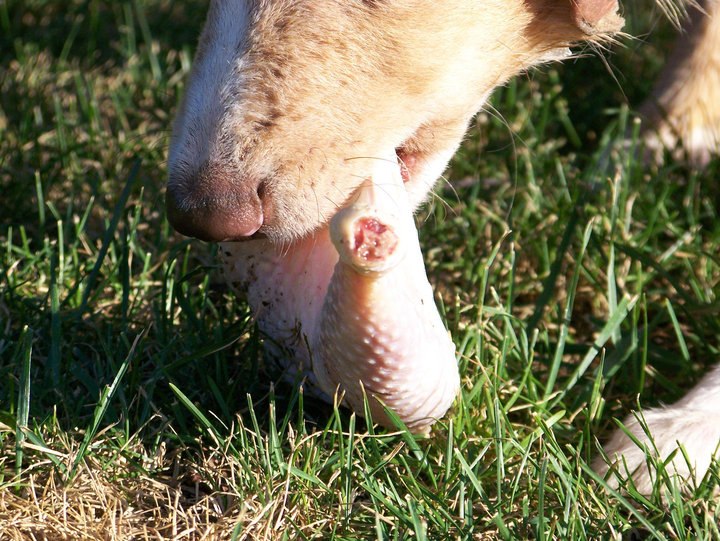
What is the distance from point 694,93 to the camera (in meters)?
3.49

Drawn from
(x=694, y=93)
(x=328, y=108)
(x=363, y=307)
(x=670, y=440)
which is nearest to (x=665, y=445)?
(x=670, y=440)

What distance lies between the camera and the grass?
5.80ft

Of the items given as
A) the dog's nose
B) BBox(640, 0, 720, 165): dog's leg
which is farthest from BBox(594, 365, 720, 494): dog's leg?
BBox(640, 0, 720, 165): dog's leg

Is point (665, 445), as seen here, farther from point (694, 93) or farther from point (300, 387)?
point (694, 93)

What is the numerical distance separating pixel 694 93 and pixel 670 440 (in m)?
1.94

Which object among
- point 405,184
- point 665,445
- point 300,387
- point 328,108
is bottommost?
point 300,387

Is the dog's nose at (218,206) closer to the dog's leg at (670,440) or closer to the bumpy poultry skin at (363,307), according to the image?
the bumpy poultry skin at (363,307)

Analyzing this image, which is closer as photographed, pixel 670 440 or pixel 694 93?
pixel 670 440

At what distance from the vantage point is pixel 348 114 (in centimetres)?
192

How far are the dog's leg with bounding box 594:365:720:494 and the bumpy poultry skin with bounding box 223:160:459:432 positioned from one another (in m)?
0.44

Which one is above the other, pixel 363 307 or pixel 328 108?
pixel 328 108

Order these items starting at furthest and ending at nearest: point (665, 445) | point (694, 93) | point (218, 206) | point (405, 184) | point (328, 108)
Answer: point (694, 93)
point (405, 184)
point (665, 445)
point (328, 108)
point (218, 206)

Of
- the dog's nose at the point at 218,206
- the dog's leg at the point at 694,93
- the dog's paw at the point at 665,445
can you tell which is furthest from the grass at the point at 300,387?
the dog's nose at the point at 218,206

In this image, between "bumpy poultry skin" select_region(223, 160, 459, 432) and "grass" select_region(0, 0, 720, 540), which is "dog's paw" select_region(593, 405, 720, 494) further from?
"bumpy poultry skin" select_region(223, 160, 459, 432)
